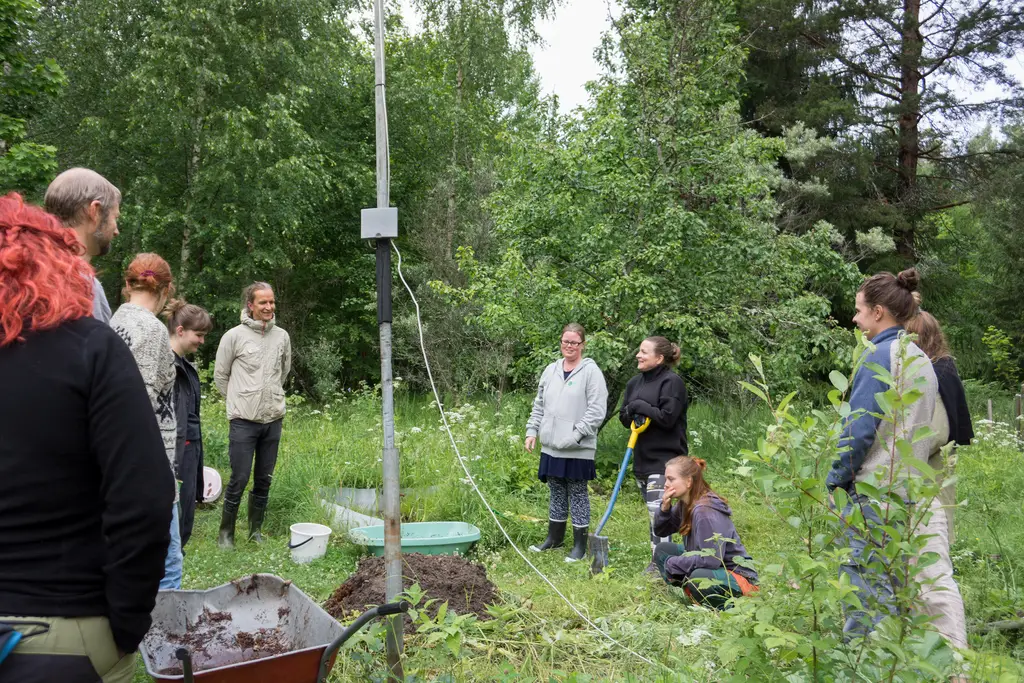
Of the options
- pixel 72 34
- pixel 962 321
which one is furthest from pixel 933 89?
pixel 72 34

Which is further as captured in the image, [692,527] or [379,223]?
[692,527]

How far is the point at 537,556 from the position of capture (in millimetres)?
5184

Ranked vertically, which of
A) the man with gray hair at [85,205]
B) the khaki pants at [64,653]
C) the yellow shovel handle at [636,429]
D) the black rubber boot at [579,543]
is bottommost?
the black rubber boot at [579,543]

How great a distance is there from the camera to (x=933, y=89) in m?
15.4

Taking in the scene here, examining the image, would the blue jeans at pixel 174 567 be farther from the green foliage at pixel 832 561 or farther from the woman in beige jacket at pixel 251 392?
the green foliage at pixel 832 561

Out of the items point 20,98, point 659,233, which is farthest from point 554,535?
point 20,98

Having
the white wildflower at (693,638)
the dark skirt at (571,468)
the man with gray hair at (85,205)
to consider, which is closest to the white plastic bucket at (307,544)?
the dark skirt at (571,468)

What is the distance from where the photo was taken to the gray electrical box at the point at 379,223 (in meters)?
2.84

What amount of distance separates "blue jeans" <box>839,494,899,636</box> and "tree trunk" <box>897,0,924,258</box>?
49.3 ft

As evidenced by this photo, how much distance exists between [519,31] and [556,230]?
13348 mm

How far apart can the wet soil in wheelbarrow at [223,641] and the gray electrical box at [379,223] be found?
64.0 inches

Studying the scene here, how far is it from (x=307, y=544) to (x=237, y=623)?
72.2 inches

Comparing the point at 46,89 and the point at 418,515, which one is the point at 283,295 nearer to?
the point at 46,89

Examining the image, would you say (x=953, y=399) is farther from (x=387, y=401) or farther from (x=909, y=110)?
(x=909, y=110)
